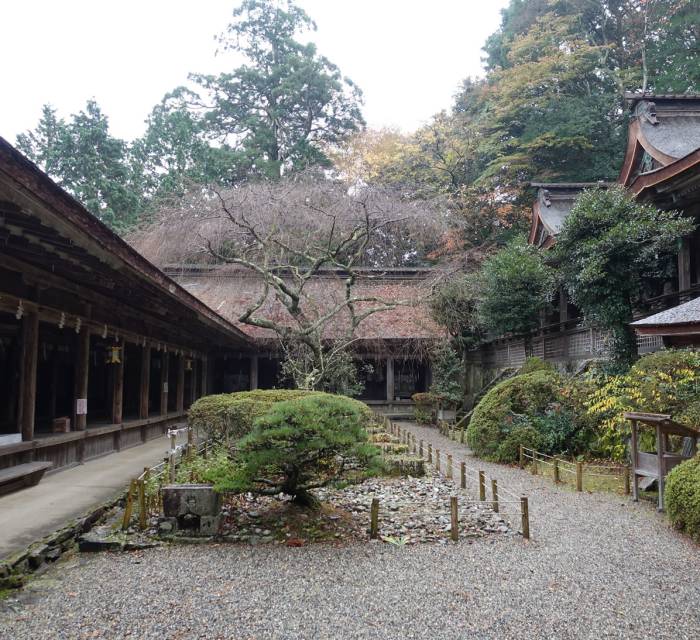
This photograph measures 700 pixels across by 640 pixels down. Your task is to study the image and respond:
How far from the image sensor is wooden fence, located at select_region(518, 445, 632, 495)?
30.4ft

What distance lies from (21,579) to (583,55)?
102ft

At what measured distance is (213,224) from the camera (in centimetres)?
1811

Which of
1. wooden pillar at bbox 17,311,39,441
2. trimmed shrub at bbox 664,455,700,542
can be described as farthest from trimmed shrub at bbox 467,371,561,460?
wooden pillar at bbox 17,311,39,441

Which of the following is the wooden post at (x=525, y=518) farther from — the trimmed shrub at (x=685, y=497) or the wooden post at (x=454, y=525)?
the trimmed shrub at (x=685, y=497)

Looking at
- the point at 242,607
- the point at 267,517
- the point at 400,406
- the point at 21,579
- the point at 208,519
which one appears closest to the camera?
the point at 242,607

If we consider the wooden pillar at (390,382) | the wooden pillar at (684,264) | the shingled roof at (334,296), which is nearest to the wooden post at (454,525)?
the wooden pillar at (684,264)

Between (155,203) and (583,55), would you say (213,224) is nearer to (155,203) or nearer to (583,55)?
(155,203)

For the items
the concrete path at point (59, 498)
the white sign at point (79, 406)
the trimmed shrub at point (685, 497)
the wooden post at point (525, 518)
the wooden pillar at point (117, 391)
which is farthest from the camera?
the wooden pillar at point (117, 391)

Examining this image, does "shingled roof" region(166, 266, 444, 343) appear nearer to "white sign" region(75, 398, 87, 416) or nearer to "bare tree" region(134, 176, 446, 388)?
"bare tree" region(134, 176, 446, 388)

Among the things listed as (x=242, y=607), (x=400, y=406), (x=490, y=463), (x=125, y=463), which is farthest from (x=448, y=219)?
(x=242, y=607)

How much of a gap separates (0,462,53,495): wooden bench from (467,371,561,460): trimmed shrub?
873cm

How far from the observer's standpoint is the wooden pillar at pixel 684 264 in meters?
12.5

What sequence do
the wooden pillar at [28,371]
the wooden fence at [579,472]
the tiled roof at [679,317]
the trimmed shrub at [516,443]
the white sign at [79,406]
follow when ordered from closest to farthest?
the tiled roof at [679,317] → the wooden pillar at [28,371] → the wooden fence at [579,472] → the white sign at [79,406] → the trimmed shrub at [516,443]

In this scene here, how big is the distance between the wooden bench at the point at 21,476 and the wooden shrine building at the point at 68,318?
0.83 feet
